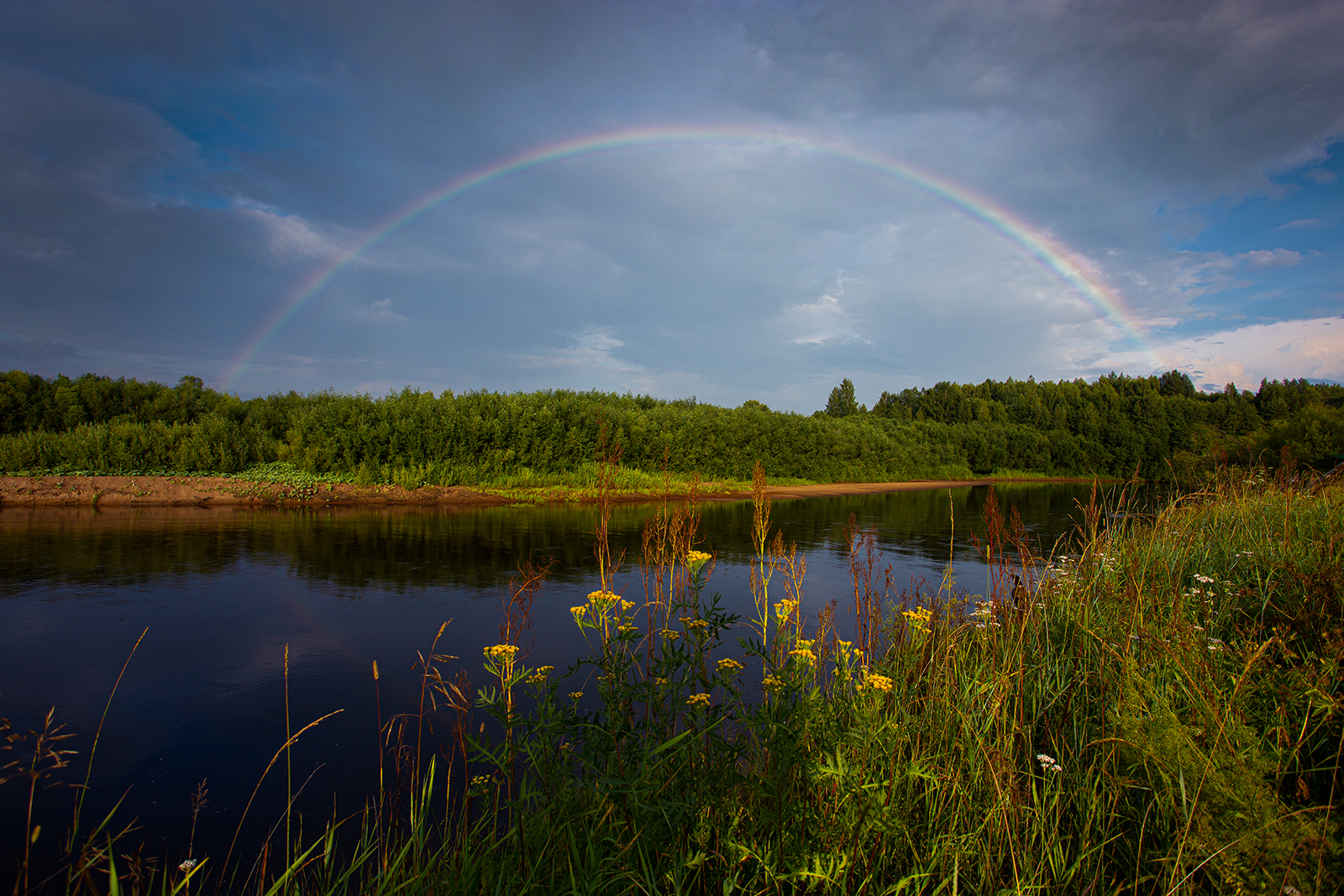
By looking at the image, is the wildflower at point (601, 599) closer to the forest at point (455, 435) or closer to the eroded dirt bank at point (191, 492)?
the forest at point (455, 435)

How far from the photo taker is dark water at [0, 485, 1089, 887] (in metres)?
3.98

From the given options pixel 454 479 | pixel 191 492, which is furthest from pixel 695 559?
pixel 454 479

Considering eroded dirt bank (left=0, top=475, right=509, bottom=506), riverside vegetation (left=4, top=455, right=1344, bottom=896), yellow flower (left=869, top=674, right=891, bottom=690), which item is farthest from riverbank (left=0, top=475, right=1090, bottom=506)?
yellow flower (left=869, top=674, right=891, bottom=690)

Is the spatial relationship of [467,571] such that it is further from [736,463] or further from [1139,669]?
[736,463]

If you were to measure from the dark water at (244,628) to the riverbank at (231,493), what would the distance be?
201cm

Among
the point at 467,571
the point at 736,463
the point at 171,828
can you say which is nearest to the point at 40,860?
the point at 171,828

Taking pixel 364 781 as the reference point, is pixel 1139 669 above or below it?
above

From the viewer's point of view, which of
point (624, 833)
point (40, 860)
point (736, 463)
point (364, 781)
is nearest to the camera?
point (624, 833)

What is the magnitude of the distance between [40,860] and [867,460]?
43054mm

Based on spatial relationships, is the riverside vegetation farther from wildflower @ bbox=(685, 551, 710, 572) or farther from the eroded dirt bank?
the eroded dirt bank

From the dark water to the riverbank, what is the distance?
2.01m

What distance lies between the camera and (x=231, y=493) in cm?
1934

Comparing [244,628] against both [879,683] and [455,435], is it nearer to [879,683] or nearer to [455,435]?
[879,683]

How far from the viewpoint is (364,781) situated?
4016 mm
